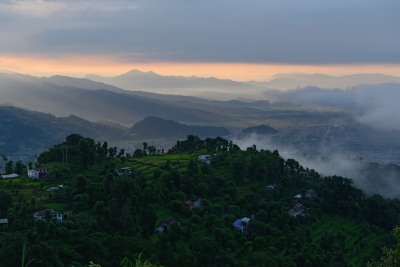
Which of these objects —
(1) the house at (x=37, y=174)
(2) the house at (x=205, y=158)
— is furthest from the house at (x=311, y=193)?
(1) the house at (x=37, y=174)

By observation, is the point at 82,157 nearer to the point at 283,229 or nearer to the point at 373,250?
the point at 283,229

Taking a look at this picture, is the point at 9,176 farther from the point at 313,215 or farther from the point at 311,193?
the point at 311,193

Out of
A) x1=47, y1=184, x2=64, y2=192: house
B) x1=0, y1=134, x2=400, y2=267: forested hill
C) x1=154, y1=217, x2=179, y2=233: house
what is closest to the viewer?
x1=0, y1=134, x2=400, y2=267: forested hill

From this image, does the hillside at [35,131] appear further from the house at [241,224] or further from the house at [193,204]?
the house at [241,224]

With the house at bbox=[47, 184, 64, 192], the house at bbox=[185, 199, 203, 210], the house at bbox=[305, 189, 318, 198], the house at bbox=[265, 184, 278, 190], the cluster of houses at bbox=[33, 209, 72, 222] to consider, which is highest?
the house at bbox=[47, 184, 64, 192]

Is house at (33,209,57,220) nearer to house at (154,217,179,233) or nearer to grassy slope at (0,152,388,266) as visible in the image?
grassy slope at (0,152,388,266)

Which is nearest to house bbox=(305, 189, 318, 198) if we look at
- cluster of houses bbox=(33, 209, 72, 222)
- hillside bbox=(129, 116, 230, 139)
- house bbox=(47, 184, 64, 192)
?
house bbox=(47, 184, 64, 192)

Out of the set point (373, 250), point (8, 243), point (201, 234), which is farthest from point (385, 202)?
point (8, 243)
